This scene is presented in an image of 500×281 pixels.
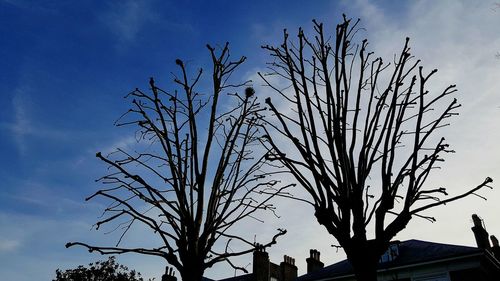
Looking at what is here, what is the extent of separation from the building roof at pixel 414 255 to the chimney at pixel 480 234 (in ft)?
10.3

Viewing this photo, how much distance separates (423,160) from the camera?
5.91 m

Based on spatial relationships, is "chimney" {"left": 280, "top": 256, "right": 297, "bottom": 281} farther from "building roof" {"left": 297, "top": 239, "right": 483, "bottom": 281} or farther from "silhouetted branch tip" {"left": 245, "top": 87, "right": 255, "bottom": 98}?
"silhouetted branch tip" {"left": 245, "top": 87, "right": 255, "bottom": 98}

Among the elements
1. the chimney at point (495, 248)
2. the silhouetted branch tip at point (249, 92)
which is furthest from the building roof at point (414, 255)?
the silhouetted branch tip at point (249, 92)

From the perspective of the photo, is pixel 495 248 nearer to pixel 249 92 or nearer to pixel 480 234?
pixel 480 234

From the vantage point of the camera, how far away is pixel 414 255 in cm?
2225

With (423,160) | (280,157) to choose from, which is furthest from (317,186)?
(423,160)

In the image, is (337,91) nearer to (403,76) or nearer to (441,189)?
(403,76)

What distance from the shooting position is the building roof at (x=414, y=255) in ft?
66.2

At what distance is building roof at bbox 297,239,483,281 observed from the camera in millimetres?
20188

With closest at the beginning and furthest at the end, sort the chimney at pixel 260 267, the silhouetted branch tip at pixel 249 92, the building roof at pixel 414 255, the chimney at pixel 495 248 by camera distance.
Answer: the silhouetted branch tip at pixel 249 92 → the building roof at pixel 414 255 → the chimney at pixel 495 248 → the chimney at pixel 260 267

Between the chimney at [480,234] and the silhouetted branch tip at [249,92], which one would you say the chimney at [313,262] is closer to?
the chimney at [480,234]

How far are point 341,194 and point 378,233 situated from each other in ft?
2.36

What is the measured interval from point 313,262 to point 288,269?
2.57 meters

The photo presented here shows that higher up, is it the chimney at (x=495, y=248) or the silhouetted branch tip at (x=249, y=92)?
the chimney at (x=495, y=248)
